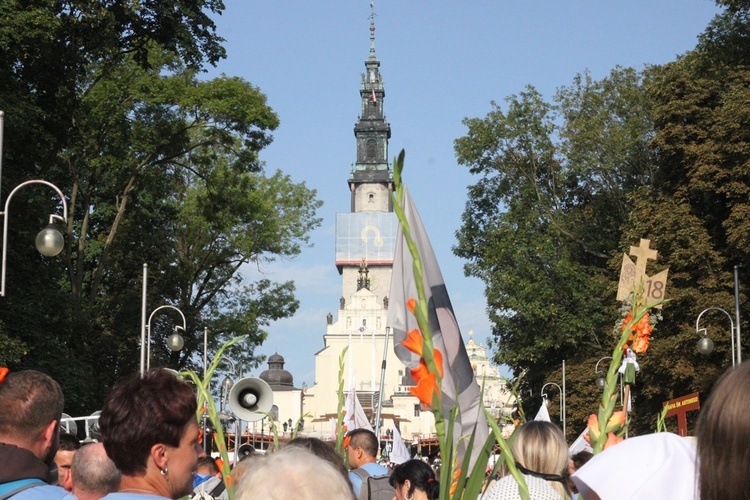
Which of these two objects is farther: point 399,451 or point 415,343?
point 399,451

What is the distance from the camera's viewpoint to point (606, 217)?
4438 centimetres

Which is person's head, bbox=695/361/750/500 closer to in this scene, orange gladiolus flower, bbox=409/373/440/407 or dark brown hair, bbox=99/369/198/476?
orange gladiolus flower, bbox=409/373/440/407

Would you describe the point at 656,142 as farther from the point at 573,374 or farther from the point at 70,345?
the point at 70,345

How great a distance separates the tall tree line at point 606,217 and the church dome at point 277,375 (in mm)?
109684

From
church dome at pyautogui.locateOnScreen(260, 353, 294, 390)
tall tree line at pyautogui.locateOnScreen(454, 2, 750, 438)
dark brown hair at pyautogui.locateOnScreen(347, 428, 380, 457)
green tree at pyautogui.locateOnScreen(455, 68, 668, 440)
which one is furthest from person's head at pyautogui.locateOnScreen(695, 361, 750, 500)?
church dome at pyautogui.locateOnScreen(260, 353, 294, 390)

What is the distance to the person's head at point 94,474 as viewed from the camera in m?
4.73

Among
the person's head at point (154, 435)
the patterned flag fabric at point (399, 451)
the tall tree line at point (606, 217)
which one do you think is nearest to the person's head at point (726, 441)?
the person's head at point (154, 435)

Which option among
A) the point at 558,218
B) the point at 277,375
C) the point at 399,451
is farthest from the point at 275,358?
the point at 399,451

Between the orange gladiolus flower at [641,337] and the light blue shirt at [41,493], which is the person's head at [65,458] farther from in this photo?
the orange gladiolus flower at [641,337]

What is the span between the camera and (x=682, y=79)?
121 ft

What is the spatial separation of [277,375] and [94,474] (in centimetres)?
15496

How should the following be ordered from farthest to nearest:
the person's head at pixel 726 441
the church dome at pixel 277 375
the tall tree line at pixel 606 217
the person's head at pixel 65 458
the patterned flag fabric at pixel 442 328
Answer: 1. the church dome at pixel 277 375
2. the tall tree line at pixel 606 217
3. the person's head at pixel 65 458
4. the patterned flag fabric at pixel 442 328
5. the person's head at pixel 726 441

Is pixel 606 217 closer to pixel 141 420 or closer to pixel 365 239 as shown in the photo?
pixel 141 420

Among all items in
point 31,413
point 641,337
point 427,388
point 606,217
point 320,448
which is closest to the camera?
point 427,388
